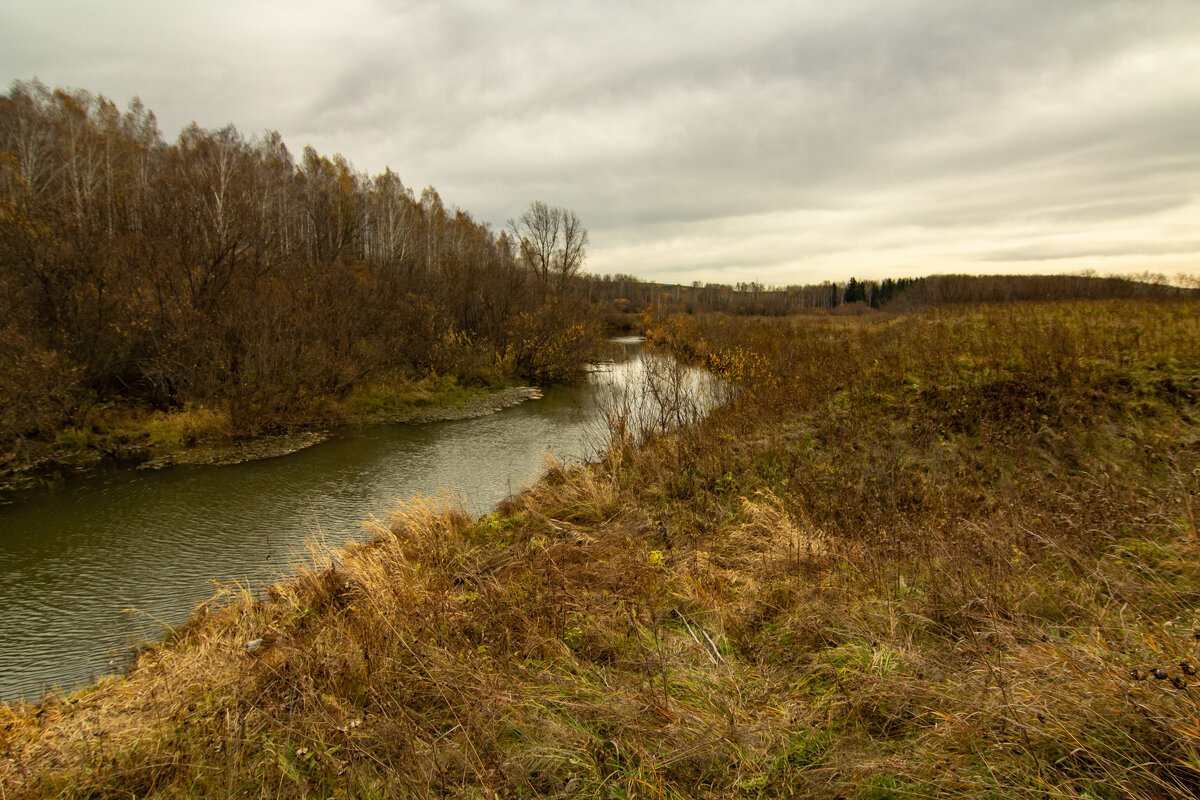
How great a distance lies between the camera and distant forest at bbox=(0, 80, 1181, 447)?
11.5 metres

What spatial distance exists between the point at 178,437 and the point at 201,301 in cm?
413

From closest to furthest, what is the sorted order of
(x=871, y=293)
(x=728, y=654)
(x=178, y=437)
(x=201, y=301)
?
(x=728, y=654), (x=178, y=437), (x=201, y=301), (x=871, y=293)

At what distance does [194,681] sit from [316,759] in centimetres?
152

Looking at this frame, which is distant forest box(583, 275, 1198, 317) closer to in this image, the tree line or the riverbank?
the tree line

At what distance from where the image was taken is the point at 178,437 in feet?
39.9

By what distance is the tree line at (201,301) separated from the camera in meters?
11.4

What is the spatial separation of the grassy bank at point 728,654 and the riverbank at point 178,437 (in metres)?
7.65

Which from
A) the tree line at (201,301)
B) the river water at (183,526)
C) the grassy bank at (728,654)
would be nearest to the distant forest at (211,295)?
the tree line at (201,301)

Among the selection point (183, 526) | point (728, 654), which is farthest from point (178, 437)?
point (728, 654)

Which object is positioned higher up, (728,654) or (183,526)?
(728,654)

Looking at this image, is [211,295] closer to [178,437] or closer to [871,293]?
[178,437]

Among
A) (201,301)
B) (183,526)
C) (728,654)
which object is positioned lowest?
(183,526)

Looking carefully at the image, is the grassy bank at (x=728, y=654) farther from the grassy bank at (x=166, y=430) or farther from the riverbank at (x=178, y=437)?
the grassy bank at (x=166, y=430)

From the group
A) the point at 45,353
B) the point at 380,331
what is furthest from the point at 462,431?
the point at 45,353
